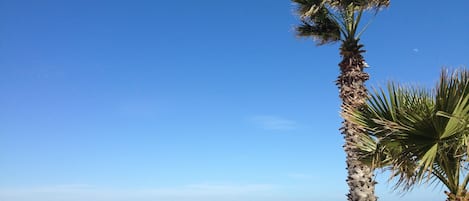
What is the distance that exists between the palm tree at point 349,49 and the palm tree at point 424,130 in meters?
3.28

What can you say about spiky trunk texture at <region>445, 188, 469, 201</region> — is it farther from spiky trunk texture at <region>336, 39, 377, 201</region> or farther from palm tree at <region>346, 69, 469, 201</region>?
spiky trunk texture at <region>336, 39, 377, 201</region>

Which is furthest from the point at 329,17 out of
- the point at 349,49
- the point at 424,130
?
the point at 424,130

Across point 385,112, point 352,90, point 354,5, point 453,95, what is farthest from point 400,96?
point 354,5

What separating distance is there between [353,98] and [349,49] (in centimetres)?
166

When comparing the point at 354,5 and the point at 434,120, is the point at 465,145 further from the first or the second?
the point at 354,5

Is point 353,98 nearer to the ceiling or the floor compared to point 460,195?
nearer to the ceiling

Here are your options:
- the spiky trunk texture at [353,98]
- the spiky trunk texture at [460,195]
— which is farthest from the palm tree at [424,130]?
the spiky trunk texture at [353,98]

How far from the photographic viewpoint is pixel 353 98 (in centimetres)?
1288

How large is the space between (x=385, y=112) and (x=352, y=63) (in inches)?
211

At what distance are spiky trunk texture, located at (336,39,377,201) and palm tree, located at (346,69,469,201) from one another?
302 centimetres

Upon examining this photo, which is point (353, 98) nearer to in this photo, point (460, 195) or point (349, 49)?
point (349, 49)

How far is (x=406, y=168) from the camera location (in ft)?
26.5

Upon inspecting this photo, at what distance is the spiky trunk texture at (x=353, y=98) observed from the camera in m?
12.3

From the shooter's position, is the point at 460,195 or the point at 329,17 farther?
the point at 329,17
